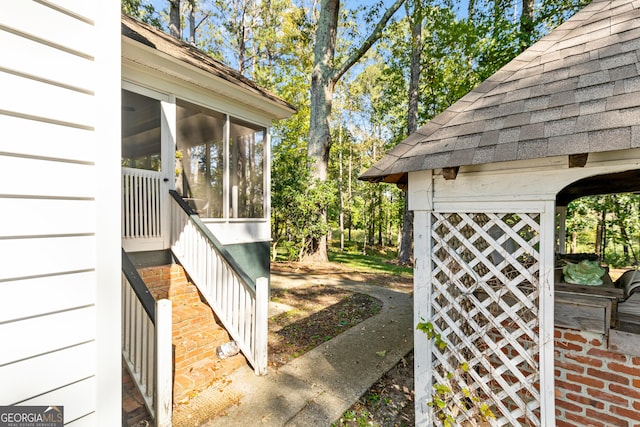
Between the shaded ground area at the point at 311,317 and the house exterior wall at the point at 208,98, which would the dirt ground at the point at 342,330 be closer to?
the shaded ground area at the point at 311,317

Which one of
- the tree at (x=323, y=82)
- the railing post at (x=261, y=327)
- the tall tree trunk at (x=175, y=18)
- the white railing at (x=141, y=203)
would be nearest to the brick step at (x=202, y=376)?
the railing post at (x=261, y=327)

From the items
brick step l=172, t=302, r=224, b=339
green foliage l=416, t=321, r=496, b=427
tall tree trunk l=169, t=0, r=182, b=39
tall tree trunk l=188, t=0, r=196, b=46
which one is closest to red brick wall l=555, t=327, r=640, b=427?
green foliage l=416, t=321, r=496, b=427

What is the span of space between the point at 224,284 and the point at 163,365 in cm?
142

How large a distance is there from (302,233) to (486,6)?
9069 millimetres

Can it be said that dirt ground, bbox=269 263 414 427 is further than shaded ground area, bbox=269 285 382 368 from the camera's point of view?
No

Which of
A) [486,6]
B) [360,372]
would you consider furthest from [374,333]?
[486,6]

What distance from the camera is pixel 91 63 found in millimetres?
1543

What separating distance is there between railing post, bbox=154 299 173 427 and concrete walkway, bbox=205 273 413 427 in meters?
0.38

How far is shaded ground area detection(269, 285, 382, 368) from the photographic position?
158 inches

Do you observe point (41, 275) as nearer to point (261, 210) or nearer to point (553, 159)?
point (553, 159)

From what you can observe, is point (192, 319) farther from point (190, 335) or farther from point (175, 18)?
point (175, 18)

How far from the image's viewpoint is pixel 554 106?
202cm

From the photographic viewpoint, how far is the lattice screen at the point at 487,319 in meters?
2.11

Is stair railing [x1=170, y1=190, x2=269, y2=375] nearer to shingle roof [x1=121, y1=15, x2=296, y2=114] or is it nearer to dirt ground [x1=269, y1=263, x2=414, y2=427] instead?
dirt ground [x1=269, y1=263, x2=414, y2=427]
